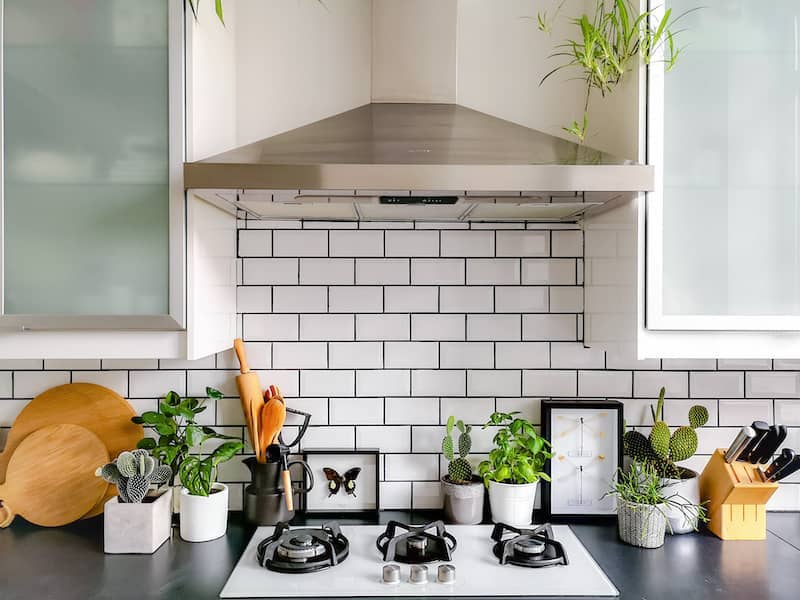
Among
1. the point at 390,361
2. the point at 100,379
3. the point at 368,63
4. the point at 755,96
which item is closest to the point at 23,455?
the point at 100,379

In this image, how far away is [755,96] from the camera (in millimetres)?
1428

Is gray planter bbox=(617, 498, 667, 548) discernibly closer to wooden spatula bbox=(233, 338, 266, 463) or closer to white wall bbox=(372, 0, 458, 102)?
wooden spatula bbox=(233, 338, 266, 463)

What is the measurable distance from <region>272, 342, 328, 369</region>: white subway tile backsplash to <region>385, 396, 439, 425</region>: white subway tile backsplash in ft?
0.75

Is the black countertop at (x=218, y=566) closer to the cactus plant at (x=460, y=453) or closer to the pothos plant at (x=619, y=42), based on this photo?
the cactus plant at (x=460, y=453)

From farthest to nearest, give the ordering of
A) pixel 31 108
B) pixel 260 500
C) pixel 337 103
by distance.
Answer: pixel 337 103 → pixel 260 500 → pixel 31 108

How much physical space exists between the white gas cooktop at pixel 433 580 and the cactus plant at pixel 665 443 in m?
0.34

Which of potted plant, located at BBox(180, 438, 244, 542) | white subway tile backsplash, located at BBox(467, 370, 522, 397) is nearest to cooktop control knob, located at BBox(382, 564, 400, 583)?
potted plant, located at BBox(180, 438, 244, 542)

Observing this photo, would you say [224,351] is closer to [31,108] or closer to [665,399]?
[31,108]

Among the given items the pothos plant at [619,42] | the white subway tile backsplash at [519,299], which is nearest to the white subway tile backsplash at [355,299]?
the white subway tile backsplash at [519,299]

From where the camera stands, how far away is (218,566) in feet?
4.78

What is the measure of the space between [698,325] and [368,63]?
113 cm

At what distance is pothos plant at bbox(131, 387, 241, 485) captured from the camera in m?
1.67

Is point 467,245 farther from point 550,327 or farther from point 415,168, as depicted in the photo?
point 415,168

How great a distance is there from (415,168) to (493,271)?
0.62 meters
